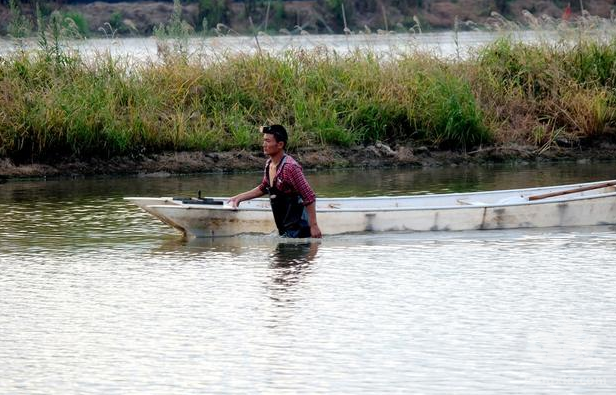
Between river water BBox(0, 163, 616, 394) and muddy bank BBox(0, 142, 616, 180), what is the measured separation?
3.49 meters

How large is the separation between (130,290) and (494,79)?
35.2 ft

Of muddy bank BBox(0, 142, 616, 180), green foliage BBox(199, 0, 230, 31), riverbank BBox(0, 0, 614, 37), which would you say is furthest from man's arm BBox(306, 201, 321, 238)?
green foliage BBox(199, 0, 230, 31)

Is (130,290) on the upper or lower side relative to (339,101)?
lower

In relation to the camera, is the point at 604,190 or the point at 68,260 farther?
the point at 604,190

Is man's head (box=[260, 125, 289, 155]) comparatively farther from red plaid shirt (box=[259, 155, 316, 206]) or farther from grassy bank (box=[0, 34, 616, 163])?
grassy bank (box=[0, 34, 616, 163])

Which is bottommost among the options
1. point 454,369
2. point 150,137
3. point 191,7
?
point 454,369

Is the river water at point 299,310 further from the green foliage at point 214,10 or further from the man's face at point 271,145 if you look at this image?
the green foliage at point 214,10

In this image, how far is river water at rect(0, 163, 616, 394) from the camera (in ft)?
25.9

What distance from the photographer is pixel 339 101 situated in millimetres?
19578

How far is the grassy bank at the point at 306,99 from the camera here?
60.4 feet

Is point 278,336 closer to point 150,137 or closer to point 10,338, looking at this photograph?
point 10,338

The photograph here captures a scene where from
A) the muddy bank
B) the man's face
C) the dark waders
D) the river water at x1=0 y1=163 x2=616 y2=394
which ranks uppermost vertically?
the man's face

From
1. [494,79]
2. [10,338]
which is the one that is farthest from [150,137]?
[10,338]

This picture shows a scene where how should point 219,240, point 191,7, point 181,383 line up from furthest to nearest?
1. point 191,7
2. point 219,240
3. point 181,383
